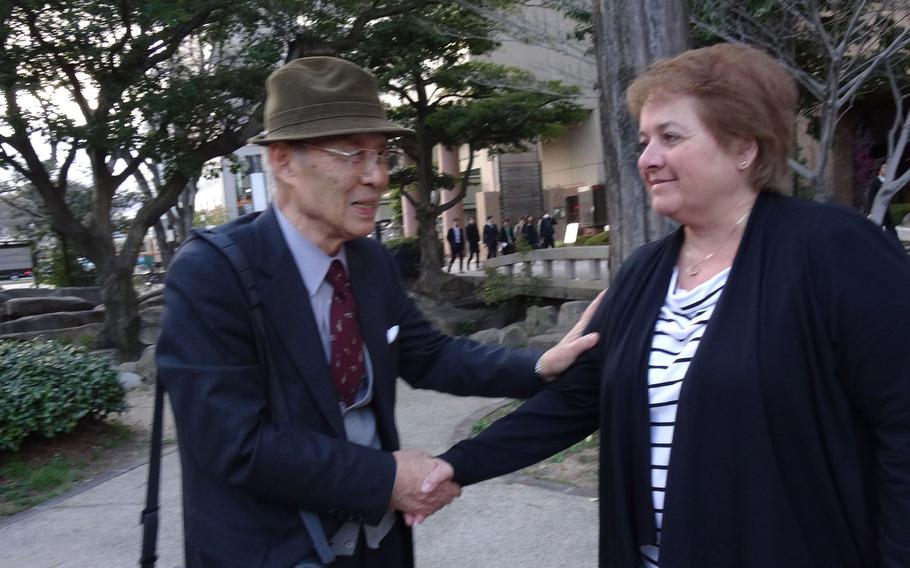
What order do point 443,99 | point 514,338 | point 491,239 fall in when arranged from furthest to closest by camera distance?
point 491,239 → point 443,99 → point 514,338

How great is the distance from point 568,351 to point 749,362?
762mm

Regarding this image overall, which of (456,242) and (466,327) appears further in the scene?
(456,242)

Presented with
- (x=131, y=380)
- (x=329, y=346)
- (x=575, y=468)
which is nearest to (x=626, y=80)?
(x=575, y=468)

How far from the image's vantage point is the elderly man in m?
2.04

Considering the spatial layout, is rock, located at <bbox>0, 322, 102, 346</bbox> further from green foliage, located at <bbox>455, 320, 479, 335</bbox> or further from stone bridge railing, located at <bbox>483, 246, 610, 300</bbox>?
stone bridge railing, located at <bbox>483, 246, 610, 300</bbox>

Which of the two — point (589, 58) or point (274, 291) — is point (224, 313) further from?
point (589, 58)

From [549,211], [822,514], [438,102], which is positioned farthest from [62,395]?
[549,211]

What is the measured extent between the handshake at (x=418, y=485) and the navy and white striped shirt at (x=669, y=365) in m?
0.56

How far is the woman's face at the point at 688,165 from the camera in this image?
204 centimetres

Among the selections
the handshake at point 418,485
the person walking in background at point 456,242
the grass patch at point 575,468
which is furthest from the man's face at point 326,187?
the person walking in background at point 456,242

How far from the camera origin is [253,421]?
2021 millimetres

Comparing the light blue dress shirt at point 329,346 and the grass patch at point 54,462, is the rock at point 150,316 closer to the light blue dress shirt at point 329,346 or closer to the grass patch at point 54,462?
the grass patch at point 54,462

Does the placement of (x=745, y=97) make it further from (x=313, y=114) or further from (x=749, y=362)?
(x=313, y=114)

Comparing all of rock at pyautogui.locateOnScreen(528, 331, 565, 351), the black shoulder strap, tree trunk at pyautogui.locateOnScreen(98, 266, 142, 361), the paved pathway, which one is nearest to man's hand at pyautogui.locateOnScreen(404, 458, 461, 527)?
the black shoulder strap
